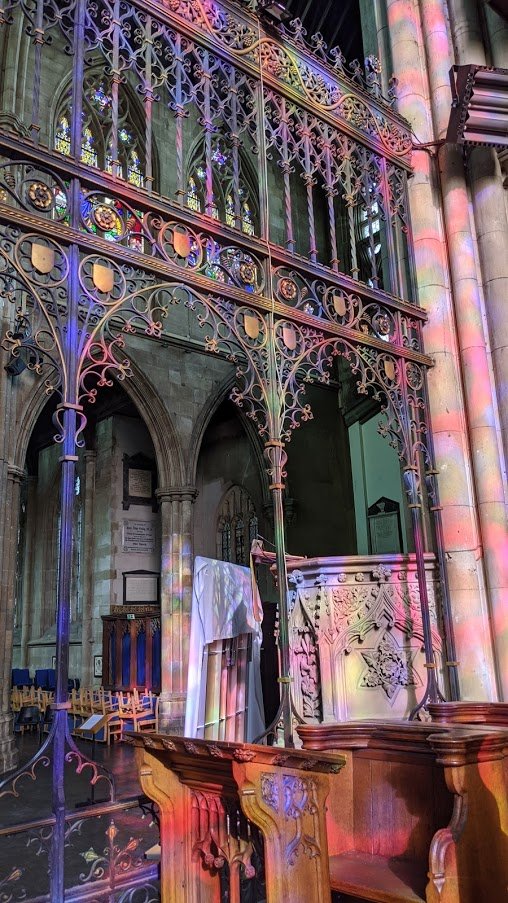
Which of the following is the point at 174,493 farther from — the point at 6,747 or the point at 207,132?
the point at 207,132

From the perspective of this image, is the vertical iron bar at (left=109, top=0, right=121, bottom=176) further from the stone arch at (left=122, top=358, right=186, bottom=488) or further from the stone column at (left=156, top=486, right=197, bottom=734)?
the stone column at (left=156, top=486, right=197, bottom=734)

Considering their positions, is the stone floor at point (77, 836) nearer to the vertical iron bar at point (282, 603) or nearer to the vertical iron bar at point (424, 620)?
the vertical iron bar at point (282, 603)

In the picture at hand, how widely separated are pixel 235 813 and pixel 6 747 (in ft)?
20.9

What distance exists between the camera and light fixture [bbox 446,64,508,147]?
5.20m

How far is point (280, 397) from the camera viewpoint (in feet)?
14.3

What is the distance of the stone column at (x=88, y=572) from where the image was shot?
12695 mm

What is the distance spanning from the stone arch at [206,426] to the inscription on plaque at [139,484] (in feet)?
5.64

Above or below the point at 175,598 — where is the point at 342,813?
below

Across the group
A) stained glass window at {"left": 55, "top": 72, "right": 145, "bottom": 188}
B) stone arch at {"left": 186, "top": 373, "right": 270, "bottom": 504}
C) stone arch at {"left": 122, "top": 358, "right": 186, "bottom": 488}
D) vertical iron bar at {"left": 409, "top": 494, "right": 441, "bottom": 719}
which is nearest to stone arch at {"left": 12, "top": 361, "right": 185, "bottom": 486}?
stone arch at {"left": 122, "top": 358, "right": 186, "bottom": 488}

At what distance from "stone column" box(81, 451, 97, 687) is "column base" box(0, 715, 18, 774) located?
4516 mm

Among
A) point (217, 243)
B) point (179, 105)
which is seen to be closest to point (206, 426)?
point (217, 243)

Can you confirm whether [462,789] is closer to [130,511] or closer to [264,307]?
[264,307]

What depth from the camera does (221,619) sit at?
4.88 meters

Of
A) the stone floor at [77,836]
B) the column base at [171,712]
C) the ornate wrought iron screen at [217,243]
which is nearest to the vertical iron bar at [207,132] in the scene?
the ornate wrought iron screen at [217,243]
